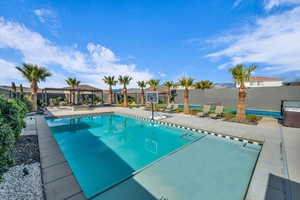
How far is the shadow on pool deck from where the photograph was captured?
2.12 metres

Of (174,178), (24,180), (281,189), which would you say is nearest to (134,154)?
(174,178)

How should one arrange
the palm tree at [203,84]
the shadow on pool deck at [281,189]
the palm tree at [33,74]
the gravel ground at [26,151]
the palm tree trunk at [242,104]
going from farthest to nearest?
the palm tree at [203,84] < the palm tree at [33,74] < the palm tree trunk at [242,104] < the gravel ground at [26,151] < the shadow on pool deck at [281,189]

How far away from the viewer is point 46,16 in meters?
8.05

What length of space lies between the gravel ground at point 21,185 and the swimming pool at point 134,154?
99 cm

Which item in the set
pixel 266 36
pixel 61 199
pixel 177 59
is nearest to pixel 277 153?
pixel 61 199

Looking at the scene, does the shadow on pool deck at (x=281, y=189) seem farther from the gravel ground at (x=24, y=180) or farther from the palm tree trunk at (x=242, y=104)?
the palm tree trunk at (x=242, y=104)

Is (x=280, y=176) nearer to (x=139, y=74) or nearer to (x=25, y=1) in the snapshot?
(x=25, y=1)

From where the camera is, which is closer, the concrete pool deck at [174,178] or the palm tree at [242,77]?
the concrete pool deck at [174,178]

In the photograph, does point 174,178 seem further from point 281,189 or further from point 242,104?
point 242,104

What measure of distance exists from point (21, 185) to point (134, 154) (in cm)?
325

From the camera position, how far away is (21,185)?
7.94 feet

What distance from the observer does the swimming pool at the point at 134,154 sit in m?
3.20

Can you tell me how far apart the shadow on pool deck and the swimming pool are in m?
0.56

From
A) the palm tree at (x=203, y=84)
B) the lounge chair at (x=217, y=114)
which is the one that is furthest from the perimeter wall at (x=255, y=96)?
the lounge chair at (x=217, y=114)
